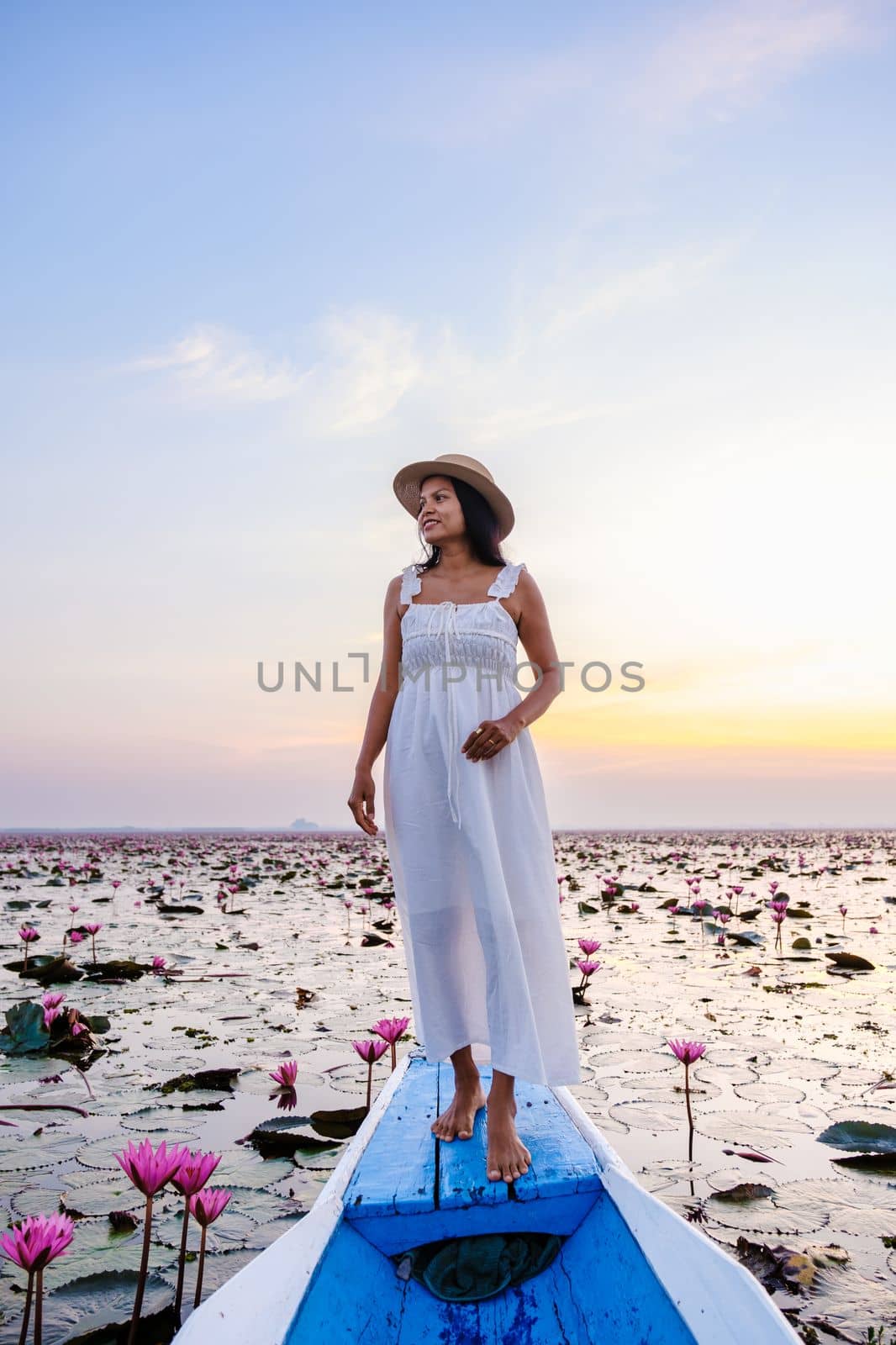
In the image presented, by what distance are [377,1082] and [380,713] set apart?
1719 millimetres

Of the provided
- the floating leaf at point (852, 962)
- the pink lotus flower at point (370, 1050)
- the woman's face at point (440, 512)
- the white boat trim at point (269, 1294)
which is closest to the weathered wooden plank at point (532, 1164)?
the white boat trim at point (269, 1294)

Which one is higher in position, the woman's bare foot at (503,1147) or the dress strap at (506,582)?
the dress strap at (506,582)

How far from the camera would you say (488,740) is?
221 centimetres

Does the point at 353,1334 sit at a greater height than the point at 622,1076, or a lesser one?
greater

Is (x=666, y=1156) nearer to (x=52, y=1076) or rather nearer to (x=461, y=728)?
(x=461, y=728)

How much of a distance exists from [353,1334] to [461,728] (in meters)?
1.32

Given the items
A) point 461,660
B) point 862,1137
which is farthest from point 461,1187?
point 862,1137

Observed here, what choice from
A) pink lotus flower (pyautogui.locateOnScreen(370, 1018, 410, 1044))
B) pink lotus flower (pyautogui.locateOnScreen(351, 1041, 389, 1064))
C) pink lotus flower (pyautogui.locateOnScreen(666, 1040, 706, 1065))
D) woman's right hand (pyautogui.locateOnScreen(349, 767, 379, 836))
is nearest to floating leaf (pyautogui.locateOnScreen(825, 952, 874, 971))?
pink lotus flower (pyautogui.locateOnScreen(666, 1040, 706, 1065))

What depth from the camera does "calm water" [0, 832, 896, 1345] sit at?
6.57 feet

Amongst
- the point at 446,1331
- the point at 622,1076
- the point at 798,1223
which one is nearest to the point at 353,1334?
the point at 446,1331

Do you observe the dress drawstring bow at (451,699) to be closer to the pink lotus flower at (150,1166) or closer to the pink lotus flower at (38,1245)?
the pink lotus flower at (150,1166)

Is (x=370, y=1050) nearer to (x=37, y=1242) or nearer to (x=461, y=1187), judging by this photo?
(x=461, y=1187)

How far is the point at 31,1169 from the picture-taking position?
2.48m

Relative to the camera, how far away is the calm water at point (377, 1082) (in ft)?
6.57
